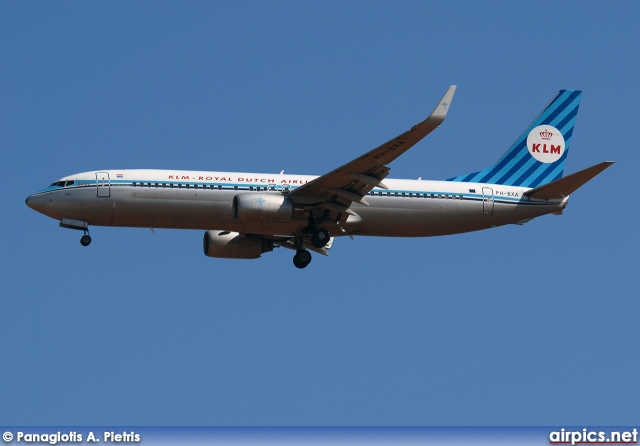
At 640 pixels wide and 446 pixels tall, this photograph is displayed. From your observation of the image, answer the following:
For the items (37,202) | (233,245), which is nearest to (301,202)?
(233,245)

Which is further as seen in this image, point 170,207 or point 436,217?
point 436,217

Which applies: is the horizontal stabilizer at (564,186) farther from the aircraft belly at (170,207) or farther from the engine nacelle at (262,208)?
the aircraft belly at (170,207)

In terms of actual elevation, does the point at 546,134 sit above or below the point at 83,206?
above

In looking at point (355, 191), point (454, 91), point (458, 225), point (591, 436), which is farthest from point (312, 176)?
point (591, 436)

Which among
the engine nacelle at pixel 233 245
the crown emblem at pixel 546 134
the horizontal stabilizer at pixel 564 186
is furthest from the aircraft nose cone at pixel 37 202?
the crown emblem at pixel 546 134

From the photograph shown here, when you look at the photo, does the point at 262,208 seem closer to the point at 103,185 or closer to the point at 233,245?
the point at 233,245

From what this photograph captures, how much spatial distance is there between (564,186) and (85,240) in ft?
68.5

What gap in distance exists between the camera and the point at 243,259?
5941cm

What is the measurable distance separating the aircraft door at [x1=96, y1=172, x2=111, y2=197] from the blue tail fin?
15.4 m

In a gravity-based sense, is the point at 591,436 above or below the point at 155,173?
below

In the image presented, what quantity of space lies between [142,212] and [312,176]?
25.6 feet

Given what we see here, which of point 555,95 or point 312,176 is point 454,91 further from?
point 555,95

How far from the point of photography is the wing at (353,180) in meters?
50.1

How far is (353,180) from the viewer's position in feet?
175
